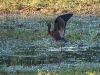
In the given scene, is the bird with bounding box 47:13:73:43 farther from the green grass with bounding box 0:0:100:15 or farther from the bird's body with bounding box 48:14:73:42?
the green grass with bounding box 0:0:100:15

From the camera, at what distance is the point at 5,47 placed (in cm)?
1183

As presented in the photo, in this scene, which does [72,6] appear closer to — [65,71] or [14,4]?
[14,4]

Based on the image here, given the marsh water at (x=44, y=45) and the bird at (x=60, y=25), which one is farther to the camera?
the marsh water at (x=44, y=45)

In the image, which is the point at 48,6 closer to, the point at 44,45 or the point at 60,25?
the point at 44,45

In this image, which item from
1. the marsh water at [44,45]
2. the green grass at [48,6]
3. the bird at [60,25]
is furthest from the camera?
the green grass at [48,6]

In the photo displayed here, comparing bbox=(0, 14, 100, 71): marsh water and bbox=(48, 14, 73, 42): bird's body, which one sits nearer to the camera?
bbox=(48, 14, 73, 42): bird's body

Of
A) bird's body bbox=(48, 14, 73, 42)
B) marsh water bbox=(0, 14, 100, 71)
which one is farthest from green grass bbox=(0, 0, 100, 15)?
bird's body bbox=(48, 14, 73, 42)

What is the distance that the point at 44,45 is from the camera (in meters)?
12.1

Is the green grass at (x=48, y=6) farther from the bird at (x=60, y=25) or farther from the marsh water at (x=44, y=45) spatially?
the bird at (x=60, y=25)

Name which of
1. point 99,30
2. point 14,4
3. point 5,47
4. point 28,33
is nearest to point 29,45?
point 5,47

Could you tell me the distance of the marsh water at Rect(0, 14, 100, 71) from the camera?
10.0 meters

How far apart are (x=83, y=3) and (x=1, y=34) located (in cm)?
609

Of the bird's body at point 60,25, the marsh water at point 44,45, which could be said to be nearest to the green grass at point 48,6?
the marsh water at point 44,45

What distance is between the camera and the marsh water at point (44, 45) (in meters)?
10.0
